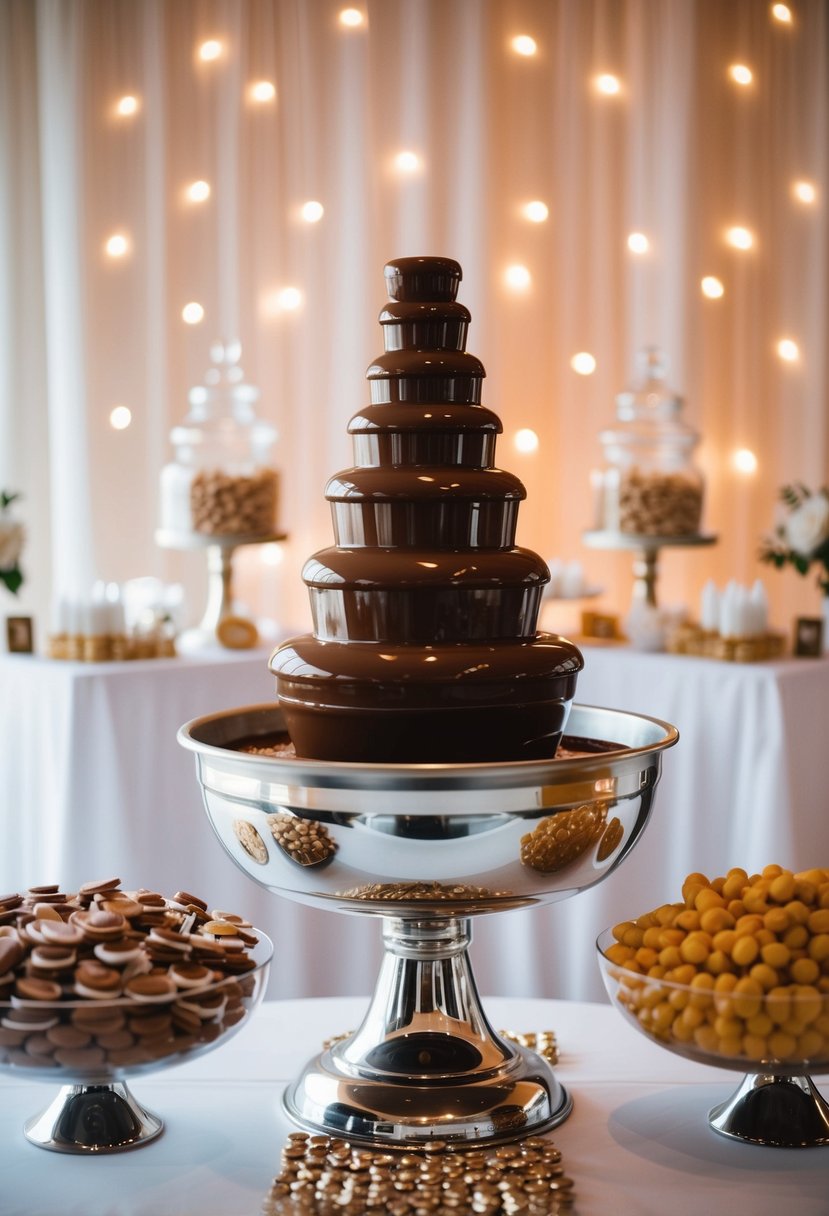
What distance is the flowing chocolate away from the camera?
1.13 meters

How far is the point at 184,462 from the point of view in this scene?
364 centimetres

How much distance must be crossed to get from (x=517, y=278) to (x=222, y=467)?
1.35 meters

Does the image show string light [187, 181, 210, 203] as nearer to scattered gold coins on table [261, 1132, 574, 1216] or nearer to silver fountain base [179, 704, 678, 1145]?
silver fountain base [179, 704, 678, 1145]

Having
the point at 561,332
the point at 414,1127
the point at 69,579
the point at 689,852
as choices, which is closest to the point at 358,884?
the point at 414,1127

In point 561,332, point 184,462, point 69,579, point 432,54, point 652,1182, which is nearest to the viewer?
point 652,1182

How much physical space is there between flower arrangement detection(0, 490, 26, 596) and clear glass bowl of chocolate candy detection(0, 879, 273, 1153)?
2.10 metres

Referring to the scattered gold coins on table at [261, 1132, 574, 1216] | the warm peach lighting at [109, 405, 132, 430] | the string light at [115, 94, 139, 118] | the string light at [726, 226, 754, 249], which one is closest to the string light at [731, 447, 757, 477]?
the string light at [726, 226, 754, 249]

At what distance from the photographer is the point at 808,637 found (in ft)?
10.4

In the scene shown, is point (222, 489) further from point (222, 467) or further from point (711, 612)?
point (711, 612)

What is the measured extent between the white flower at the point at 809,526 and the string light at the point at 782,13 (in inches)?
85.8

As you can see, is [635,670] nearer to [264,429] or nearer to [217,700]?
[217,700]

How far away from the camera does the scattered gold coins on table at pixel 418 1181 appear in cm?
98

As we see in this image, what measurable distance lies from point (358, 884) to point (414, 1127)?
200 millimetres

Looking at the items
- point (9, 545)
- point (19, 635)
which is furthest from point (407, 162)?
point (19, 635)
